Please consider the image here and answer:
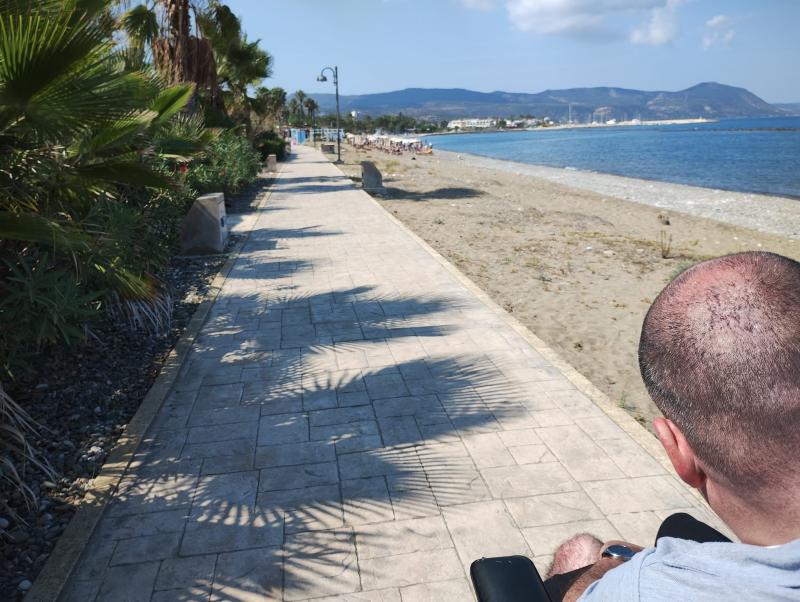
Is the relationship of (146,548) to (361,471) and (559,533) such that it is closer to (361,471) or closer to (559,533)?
(361,471)

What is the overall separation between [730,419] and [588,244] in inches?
424

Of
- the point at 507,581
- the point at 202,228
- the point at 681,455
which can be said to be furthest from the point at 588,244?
the point at 681,455

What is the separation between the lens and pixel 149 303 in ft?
19.0

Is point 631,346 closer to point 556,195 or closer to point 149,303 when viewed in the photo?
point 149,303

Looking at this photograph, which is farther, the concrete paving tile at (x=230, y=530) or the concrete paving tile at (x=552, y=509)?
the concrete paving tile at (x=552, y=509)

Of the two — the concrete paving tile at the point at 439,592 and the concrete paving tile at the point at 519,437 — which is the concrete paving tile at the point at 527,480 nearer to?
the concrete paving tile at the point at 519,437

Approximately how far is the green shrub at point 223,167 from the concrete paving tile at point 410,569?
9993 millimetres

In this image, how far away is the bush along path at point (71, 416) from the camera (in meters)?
2.85

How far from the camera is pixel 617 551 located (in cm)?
186

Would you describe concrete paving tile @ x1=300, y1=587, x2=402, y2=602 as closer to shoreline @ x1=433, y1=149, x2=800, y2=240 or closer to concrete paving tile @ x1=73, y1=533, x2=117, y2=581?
concrete paving tile @ x1=73, y1=533, x2=117, y2=581

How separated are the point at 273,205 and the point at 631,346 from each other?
11763 millimetres

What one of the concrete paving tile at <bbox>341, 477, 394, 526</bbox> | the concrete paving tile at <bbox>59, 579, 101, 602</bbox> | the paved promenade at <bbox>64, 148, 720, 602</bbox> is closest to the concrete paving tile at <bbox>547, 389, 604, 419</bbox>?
the paved promenade at <bbox>64, 148, 720, 602</bbox>

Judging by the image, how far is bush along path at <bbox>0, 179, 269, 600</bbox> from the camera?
112 inches

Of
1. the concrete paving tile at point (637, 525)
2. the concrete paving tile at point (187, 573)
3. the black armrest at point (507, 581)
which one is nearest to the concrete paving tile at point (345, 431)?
the concrete paving tile at point (187, 573)
